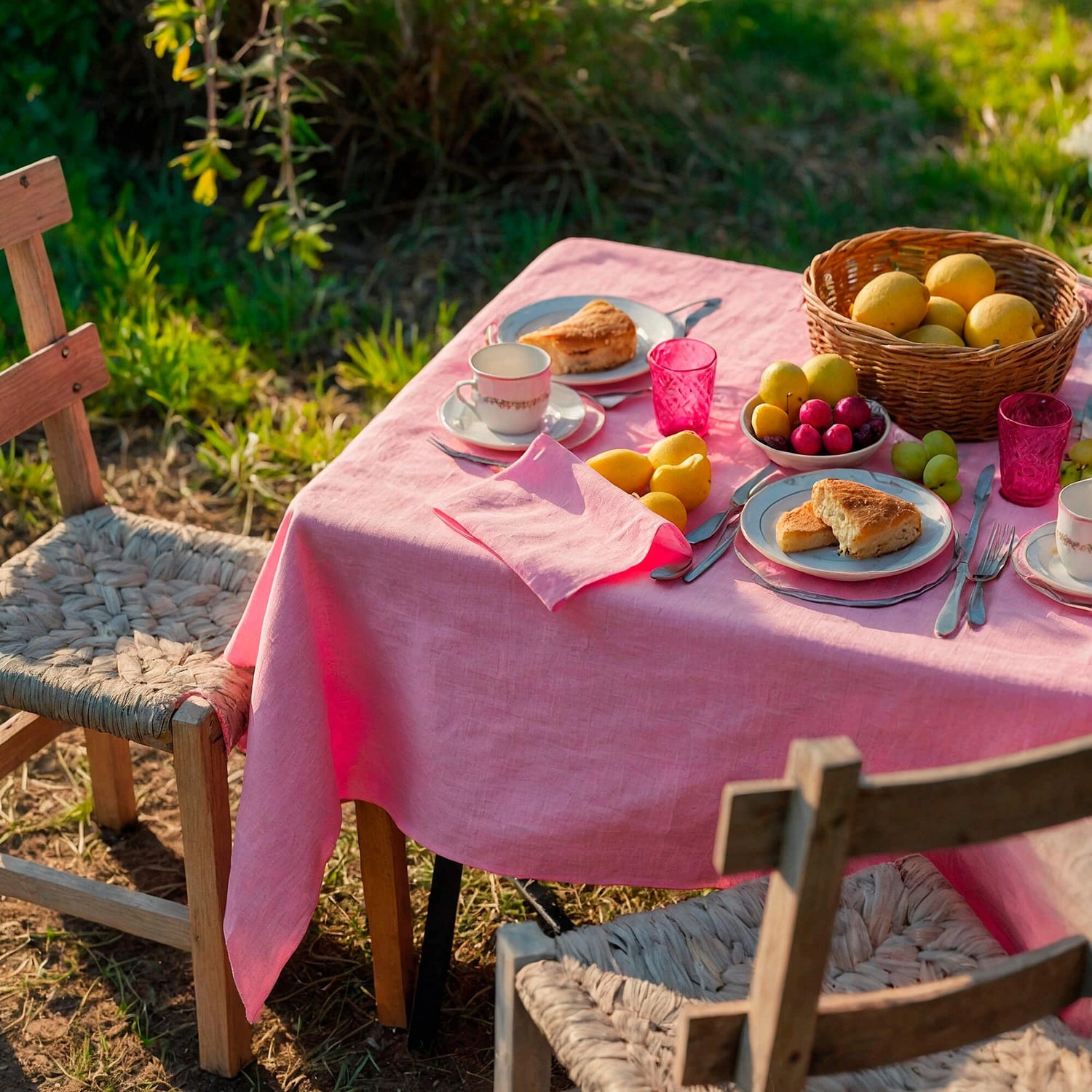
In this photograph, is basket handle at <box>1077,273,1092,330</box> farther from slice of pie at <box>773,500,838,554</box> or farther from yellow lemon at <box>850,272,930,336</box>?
slice of pie at <box>773,500,838,554</box>

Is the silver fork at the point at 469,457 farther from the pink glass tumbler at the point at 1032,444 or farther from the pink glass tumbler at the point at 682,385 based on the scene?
the pink glass tumbler at the point at 1032,444

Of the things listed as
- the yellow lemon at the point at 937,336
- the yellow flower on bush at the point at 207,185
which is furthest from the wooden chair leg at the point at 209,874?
the yellow flower on bush at the point at 207,185

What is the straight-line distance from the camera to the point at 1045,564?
4.29 feet

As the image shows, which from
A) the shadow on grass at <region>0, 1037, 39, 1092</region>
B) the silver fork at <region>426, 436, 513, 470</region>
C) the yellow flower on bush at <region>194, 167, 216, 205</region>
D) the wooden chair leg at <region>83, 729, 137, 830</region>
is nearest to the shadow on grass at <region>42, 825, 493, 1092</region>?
the shadow on grass at <region>0, 1037, 39, 1092</region>

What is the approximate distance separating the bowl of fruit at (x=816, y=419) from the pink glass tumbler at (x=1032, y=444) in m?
0.15

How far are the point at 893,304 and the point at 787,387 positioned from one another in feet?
0.59

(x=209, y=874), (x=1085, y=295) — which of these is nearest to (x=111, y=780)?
(x=209, y=874)

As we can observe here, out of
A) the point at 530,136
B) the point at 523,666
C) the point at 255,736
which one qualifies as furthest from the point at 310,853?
the point at 530,136

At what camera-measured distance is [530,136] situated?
4.36 m

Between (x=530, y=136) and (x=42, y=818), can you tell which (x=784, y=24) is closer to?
(x=530, y=136)

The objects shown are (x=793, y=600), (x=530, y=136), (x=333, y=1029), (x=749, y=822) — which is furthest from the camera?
(x=530, y=136)

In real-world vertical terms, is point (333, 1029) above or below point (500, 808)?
below

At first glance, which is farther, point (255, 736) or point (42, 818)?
point (42, 818)

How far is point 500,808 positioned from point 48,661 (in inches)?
27.2
